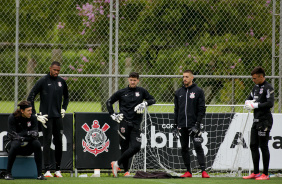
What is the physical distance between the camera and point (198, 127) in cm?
986

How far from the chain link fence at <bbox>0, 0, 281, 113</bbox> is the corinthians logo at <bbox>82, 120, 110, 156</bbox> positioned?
0.97m

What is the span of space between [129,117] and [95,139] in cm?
108

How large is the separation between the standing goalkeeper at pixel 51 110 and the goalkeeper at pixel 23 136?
62cm

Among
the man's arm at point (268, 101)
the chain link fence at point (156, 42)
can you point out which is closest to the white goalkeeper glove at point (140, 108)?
the chain link fence at point (156, 42)

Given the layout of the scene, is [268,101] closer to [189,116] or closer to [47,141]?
[189,116]

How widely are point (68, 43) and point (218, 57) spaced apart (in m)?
3.41

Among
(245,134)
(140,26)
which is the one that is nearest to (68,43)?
(140,26)

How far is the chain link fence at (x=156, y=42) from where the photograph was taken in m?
11.9

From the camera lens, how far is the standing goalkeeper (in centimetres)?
1023

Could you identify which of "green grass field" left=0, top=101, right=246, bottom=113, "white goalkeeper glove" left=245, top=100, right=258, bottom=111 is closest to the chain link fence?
"green grass field" left=0, top=101, right=246, bottom=113

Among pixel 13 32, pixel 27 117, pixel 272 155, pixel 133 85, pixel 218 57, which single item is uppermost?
pixel 13 32

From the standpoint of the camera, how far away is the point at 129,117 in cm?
1029

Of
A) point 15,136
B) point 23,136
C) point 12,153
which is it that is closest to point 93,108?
point 23,136

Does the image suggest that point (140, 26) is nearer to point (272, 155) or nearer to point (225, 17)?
point (225, 17)
